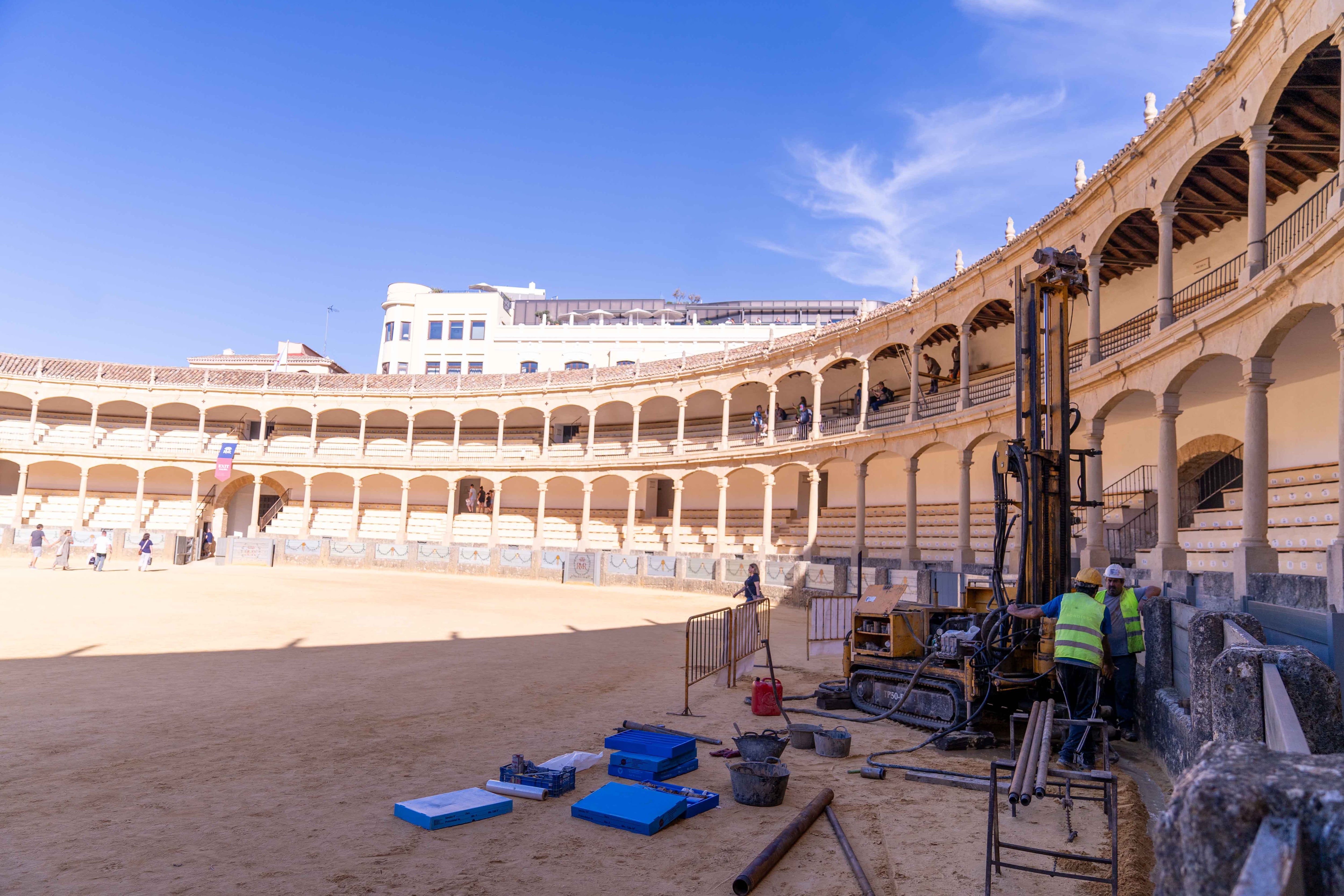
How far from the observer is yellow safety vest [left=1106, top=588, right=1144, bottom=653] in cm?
919

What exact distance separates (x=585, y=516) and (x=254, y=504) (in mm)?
20416

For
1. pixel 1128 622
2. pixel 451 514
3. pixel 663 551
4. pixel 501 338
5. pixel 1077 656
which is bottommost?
pixel 663 551

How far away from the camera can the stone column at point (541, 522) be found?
138ft

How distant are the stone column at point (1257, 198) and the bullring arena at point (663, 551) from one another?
6 centimetres

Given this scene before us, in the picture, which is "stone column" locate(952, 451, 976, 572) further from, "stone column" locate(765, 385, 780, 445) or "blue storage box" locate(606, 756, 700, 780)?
"blue storage box" locate(606, 756, 700, 780)

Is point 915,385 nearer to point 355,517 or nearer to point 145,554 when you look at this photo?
point 145,554

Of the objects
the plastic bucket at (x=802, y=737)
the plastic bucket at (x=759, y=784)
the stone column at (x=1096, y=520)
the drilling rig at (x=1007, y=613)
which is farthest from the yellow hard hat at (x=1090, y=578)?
the stone column at (x=1096, y=520)

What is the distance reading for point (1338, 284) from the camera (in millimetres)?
11438

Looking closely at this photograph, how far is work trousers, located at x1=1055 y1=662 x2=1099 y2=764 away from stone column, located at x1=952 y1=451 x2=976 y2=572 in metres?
16.4

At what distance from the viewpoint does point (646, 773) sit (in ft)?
24.0

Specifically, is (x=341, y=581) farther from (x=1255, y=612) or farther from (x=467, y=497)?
(x=1255, y=612)

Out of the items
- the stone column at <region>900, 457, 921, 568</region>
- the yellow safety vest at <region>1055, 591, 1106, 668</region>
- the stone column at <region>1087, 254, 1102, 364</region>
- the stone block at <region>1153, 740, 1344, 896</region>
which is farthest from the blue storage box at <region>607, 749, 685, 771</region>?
the stone column at <region>900, 457, 921, 568</region>

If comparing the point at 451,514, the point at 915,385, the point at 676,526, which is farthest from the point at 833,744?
the point at 451,514

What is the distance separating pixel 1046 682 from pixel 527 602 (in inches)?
736
